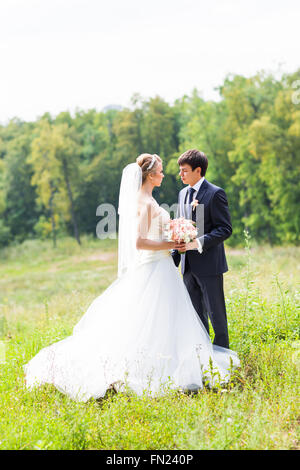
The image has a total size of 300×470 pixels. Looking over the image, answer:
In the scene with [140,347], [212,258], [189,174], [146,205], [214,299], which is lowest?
[140,347]

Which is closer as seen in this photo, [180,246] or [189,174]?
[180,246]

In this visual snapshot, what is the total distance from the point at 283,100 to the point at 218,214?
25.5 meters

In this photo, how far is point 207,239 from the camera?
4.75 meters

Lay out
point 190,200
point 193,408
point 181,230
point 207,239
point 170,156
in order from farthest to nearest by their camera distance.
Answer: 1. point 170,156
2. point 190,200
3. point 207,239
4. point 181,230
5. point 193,408

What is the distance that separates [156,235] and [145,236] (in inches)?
7.0

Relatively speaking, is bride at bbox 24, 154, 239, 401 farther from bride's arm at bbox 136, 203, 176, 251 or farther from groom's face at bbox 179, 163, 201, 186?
groom's face at bbox 179, 163, 201, 186

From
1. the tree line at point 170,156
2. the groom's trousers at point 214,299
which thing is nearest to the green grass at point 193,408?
the groom's trousers at point 214,299

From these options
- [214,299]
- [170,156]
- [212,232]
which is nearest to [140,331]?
[214,299]

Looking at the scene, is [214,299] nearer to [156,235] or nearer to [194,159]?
[156,235]

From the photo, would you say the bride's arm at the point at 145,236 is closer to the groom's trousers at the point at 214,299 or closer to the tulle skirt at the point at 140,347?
the tulle skirt at the point at 140,347

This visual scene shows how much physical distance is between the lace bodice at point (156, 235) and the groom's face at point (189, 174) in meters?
0.46

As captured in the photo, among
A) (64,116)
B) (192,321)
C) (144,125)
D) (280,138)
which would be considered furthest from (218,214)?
(64,116)

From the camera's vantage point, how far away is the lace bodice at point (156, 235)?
4.93 meters

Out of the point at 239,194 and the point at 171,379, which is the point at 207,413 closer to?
the point at 171,379
